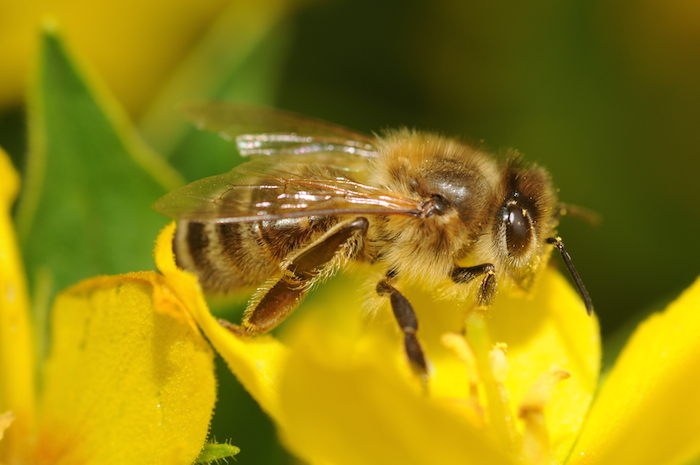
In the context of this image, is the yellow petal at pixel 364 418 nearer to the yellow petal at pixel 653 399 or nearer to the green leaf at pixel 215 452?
the green leaf at pixel 215 452

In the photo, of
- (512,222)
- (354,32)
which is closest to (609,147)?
(354,32)

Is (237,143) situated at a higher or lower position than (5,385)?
higher

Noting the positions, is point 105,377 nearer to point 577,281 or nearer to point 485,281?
point 485,281

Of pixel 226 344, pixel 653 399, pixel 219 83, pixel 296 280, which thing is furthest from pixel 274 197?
pixel 219 83

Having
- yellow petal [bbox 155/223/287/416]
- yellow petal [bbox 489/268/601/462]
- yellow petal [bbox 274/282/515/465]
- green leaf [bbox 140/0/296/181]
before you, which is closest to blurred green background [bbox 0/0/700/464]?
green leaf [bbox 140/0/296/181]

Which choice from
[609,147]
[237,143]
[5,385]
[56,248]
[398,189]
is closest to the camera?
[5,385]

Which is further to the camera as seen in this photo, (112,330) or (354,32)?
(354,32)

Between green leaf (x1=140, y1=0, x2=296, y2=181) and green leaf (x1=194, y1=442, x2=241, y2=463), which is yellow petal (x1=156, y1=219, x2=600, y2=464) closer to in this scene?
green leaf (x1=194, y1=442, x2=241, y2=463)

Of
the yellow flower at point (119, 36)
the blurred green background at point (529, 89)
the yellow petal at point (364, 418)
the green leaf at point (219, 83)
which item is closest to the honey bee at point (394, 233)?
the yellow petal at point (364, 418)

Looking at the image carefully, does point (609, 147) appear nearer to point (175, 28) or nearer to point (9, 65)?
point (175, 28)
